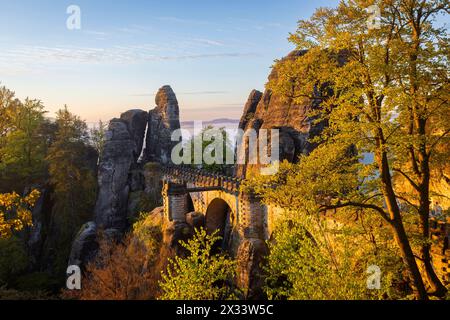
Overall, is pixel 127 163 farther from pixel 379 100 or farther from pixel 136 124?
pixel 379 100

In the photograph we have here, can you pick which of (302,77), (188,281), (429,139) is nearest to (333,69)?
(302,77)

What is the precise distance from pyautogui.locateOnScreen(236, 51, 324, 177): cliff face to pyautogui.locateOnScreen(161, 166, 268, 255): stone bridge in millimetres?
4006

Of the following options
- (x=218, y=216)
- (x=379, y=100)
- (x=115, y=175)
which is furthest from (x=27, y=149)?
(x=379, y=100)

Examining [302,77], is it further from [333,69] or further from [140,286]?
[140,286]

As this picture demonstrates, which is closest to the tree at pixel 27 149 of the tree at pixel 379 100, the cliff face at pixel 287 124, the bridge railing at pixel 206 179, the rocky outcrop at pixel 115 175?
the rocky outcrop at pixel 115 175

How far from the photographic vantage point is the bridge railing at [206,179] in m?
28.8

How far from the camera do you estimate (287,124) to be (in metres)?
37.5

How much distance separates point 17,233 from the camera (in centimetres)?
3825

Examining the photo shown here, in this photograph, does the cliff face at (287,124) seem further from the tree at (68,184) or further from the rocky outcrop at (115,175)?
the tree at (68,184)

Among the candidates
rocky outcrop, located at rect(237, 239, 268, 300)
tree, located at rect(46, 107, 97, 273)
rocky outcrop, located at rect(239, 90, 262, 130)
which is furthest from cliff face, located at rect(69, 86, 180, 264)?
rocky outcrop, located at rect(237, 239, 268, 300)

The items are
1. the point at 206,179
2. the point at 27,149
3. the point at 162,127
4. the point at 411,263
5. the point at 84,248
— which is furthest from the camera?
the point at 162,127

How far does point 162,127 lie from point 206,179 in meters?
26.7

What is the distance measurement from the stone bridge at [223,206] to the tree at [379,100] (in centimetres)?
1188

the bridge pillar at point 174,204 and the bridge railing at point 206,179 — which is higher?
the bridge railing at point 206,179
